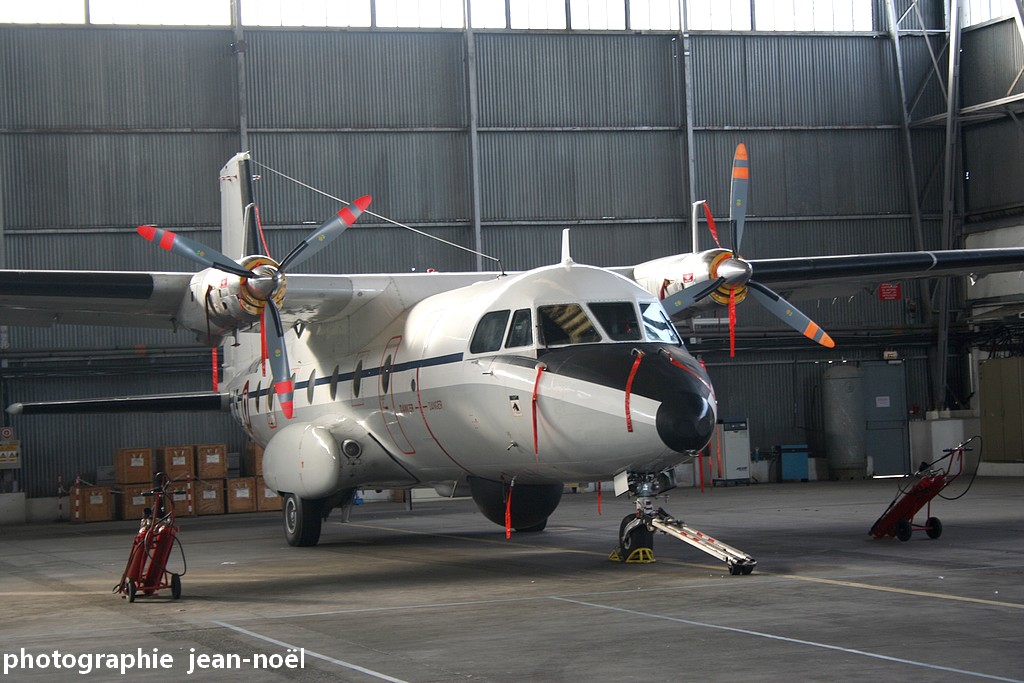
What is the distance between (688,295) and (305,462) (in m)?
5.48

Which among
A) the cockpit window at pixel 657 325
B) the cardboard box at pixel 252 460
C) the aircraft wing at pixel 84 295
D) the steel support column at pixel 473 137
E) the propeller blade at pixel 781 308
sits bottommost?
the cardboard box at pixel 252 460

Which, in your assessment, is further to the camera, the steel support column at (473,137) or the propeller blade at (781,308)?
the steel support column at (473,137)

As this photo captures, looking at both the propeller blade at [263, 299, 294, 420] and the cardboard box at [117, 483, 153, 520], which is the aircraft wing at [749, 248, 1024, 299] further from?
the cardboard box at [117, 483, 153, 520]

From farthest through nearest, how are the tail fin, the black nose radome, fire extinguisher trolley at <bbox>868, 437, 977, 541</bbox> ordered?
the tail fin, fire extinguisher trolley at <bbox>868, 437, 977, 541</bbox>, the black nose radome

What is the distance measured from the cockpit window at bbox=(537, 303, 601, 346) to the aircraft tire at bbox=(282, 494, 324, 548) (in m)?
5.85

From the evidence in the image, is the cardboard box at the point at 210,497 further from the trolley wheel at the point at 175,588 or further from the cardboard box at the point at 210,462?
the trolley wheel at the point at 175,588

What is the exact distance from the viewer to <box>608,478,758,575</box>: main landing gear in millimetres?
11734

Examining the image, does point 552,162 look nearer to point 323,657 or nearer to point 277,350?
point 277,350

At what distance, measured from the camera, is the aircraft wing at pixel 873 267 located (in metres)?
17.3

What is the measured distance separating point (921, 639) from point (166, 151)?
23975 millimetres

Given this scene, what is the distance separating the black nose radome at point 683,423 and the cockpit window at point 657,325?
4.32ft

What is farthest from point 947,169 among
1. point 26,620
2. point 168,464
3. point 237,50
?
point 26,620

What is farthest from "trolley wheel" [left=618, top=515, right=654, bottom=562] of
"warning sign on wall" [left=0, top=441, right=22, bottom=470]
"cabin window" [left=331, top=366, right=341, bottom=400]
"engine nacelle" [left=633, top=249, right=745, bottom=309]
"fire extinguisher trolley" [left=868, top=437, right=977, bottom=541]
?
"warning sign on wall" [left=0, top=441, right=22, bottom=470]

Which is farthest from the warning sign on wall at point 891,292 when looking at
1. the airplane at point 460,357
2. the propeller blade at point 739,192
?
the propeller blade at point 739,192
